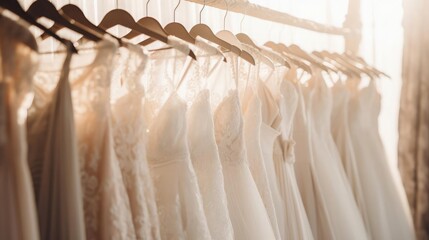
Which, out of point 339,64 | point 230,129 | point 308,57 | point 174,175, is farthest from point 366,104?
point 174,175

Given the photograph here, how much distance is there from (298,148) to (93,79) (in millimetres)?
651

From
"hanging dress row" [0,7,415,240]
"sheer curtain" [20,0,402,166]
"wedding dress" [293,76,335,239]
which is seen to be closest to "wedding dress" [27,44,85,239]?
"hanging dress row" [0,7,415,240]

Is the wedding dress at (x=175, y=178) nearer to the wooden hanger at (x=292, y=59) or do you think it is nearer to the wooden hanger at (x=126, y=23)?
the wooden hanger at (x=126, y=23)

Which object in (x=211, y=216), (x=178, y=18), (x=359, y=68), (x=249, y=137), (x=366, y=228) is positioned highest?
(x=178, y=18)

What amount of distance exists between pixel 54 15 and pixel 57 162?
20cm

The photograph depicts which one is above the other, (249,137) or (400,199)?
(249,137)

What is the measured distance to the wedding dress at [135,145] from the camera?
0.61 metres

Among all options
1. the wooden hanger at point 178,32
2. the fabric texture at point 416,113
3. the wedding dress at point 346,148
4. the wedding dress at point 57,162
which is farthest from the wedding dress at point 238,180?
the fabric texture at point 416,113

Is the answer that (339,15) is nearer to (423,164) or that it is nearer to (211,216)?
(423,164)

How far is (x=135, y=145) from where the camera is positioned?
625mm

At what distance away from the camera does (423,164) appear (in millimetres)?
1565

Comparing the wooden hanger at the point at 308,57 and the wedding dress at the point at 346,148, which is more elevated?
the wooden hanger at the point at 308,57

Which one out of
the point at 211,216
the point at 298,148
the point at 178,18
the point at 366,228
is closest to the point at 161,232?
the point at 211,216

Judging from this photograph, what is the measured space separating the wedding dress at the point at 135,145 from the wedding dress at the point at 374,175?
2.70 feet
